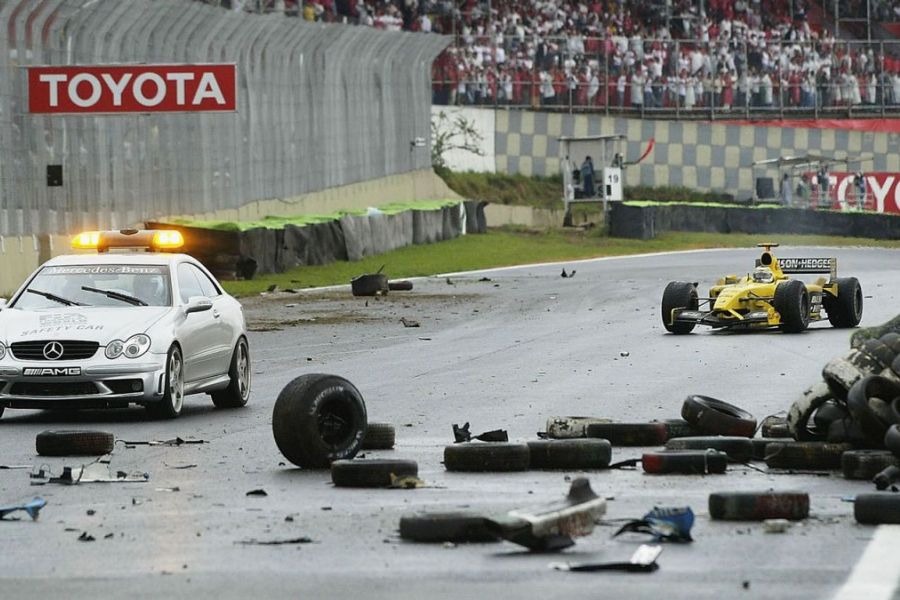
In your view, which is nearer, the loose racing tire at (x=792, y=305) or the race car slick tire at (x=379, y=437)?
the race car slick tire at (x=379, y=437)

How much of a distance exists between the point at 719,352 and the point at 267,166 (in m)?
21.6

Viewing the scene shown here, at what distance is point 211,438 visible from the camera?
1262 cm

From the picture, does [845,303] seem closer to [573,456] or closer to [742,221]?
[573,456]

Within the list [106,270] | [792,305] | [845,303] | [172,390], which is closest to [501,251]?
[845,303]

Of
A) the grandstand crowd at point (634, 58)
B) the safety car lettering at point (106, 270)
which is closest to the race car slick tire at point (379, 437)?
the safety car lettering at point (106, 270)

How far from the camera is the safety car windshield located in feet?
47.9

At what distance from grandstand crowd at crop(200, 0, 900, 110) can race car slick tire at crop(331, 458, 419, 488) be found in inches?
1674

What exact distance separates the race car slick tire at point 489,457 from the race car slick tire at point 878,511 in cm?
241

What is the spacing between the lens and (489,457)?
409 inches

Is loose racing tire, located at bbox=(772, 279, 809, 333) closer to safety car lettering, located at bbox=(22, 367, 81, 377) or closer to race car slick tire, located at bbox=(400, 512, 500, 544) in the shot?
safety car lettering, located at bbox=(22, 367, 81, 377)

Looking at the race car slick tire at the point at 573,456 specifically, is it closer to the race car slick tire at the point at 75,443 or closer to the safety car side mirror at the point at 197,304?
the race car slick tire at the point at 75,443

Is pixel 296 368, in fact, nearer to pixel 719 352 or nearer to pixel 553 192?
pixel 719 352

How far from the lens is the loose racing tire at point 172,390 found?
1395 cm

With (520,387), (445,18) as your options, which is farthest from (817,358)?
(445,18)
